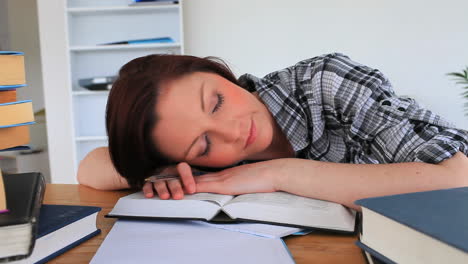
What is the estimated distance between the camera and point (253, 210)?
0.52m

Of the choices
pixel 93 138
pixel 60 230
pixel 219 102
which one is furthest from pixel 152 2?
pixel 60 230

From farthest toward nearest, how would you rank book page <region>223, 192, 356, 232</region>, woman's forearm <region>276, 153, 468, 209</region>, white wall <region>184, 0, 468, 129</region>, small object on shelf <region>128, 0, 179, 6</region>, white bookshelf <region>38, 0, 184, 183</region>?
white wall <region>184, 0, 468, 129</region>, white bookshelf <region>38, 0, 184, 183</region>, small object on shelf <region>128, 0, 179, 6</region>, woman's forearm <region>276, 153, 468, 209</region>, book page <region>223, 192, 356, 232</region>

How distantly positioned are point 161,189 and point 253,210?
19 centimetres

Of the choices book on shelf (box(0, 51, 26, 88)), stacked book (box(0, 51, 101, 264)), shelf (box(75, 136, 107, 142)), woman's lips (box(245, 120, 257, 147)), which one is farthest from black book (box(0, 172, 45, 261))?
shelf (box(75, 136, 107, 142))

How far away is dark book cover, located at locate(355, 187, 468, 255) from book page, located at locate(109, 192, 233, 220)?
0.21 metres

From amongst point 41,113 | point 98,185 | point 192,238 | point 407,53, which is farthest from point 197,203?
point 41,113

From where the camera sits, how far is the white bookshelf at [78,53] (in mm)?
2496

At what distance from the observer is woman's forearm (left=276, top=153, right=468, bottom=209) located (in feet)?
1.94

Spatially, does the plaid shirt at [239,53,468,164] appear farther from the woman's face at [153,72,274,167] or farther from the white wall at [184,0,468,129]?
the white wall at [184,0,468,129]

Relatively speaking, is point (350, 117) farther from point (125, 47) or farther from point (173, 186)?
point (125, 47)

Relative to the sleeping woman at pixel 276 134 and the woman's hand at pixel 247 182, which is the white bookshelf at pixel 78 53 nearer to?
the sleeping woman at pixel 276 134

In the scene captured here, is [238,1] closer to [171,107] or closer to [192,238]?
[171,107]

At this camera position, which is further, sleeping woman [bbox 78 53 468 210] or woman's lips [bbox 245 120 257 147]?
woman's lips [bbox 245 120 257 147]

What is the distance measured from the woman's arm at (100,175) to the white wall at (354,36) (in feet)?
6.12
